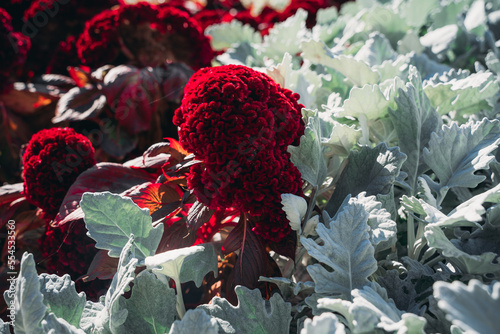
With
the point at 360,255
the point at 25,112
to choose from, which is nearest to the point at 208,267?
the point at 360,255

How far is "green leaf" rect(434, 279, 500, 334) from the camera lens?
478 mm

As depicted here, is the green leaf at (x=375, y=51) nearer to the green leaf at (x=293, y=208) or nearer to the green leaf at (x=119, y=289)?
the green leaf at (x=293, y=208)

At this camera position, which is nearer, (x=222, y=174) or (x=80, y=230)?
(x=222, y=174)

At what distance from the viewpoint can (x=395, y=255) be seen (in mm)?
817

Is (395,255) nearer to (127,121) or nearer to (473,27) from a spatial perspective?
(127,121)

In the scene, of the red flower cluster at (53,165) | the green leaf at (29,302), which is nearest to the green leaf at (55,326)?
the green leaf at (29,302)

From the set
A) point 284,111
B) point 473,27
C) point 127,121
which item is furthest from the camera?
point 473,27

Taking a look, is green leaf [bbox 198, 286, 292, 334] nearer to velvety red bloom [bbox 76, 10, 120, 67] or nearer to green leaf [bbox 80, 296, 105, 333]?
green leaf [bbox 80, 296, 105, 333]

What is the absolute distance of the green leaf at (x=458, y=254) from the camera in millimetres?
670

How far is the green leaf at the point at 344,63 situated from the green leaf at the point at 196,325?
642 millimetres

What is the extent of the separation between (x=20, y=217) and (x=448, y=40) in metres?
1.29

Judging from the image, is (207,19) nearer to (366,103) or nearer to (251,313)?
(366,103)

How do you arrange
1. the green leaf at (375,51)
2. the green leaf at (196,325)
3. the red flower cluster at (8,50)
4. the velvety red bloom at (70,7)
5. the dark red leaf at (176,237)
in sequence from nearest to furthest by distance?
the green leaf at (196,325) → the dark red leaf at (176,237) → the green leaf at (375,51) → the red flower cluster at (8,50) → the velvety red bloom at (70,7)

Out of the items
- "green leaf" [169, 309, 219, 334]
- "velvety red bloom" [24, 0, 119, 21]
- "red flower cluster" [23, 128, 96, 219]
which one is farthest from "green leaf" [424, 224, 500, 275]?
"velvety red bloom" [24, 0, 119, 21]
